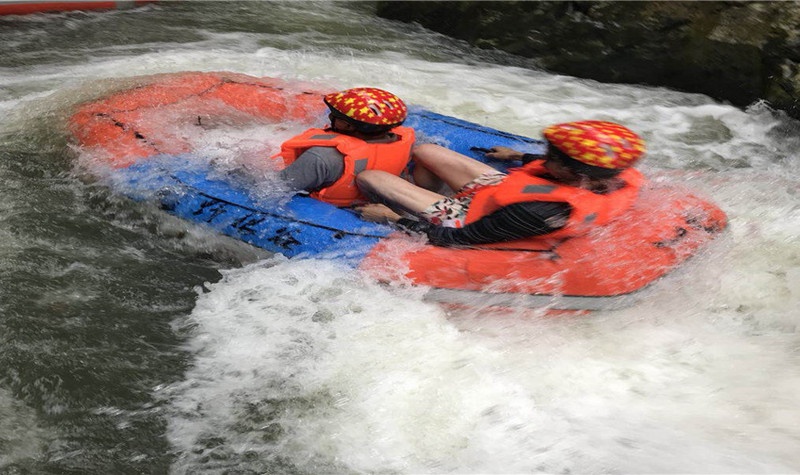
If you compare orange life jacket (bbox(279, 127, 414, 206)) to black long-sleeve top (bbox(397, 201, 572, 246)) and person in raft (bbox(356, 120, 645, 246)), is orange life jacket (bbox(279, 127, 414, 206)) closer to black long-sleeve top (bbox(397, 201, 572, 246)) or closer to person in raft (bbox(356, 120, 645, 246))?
person in raft (bbox(356, 120, 645, 246))

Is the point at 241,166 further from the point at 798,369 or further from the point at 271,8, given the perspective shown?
the point at 271,8

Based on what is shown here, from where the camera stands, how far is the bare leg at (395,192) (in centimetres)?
342

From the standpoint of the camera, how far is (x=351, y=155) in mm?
3473

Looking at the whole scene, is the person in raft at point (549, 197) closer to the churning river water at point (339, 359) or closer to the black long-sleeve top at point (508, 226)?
the black long-sleeve top at point (508, 226)

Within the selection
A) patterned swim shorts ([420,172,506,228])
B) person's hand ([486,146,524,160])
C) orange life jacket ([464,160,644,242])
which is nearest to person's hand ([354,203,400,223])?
patterned swim shorts ([420,172,506,228])

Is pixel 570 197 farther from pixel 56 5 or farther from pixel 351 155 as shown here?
pixel 56 5

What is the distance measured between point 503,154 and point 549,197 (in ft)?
3.69

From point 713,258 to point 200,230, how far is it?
2.48 meters

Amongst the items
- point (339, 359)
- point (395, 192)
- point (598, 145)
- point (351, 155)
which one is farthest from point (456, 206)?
point (339, 359)

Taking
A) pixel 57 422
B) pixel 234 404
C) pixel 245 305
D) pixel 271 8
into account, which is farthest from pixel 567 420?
pixel 271 8

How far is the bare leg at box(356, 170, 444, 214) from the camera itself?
3424 millimetres

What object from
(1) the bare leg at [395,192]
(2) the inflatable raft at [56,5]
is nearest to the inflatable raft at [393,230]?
(1) the bare leg at [395,192]

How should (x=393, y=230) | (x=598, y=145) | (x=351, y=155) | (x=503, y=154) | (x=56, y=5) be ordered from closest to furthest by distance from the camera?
(x=598, y=145)
(x=393, y=230)
(x=351, y=155)
(x=503, y=154)
(x=56, y=5)

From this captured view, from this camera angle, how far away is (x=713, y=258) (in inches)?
130
